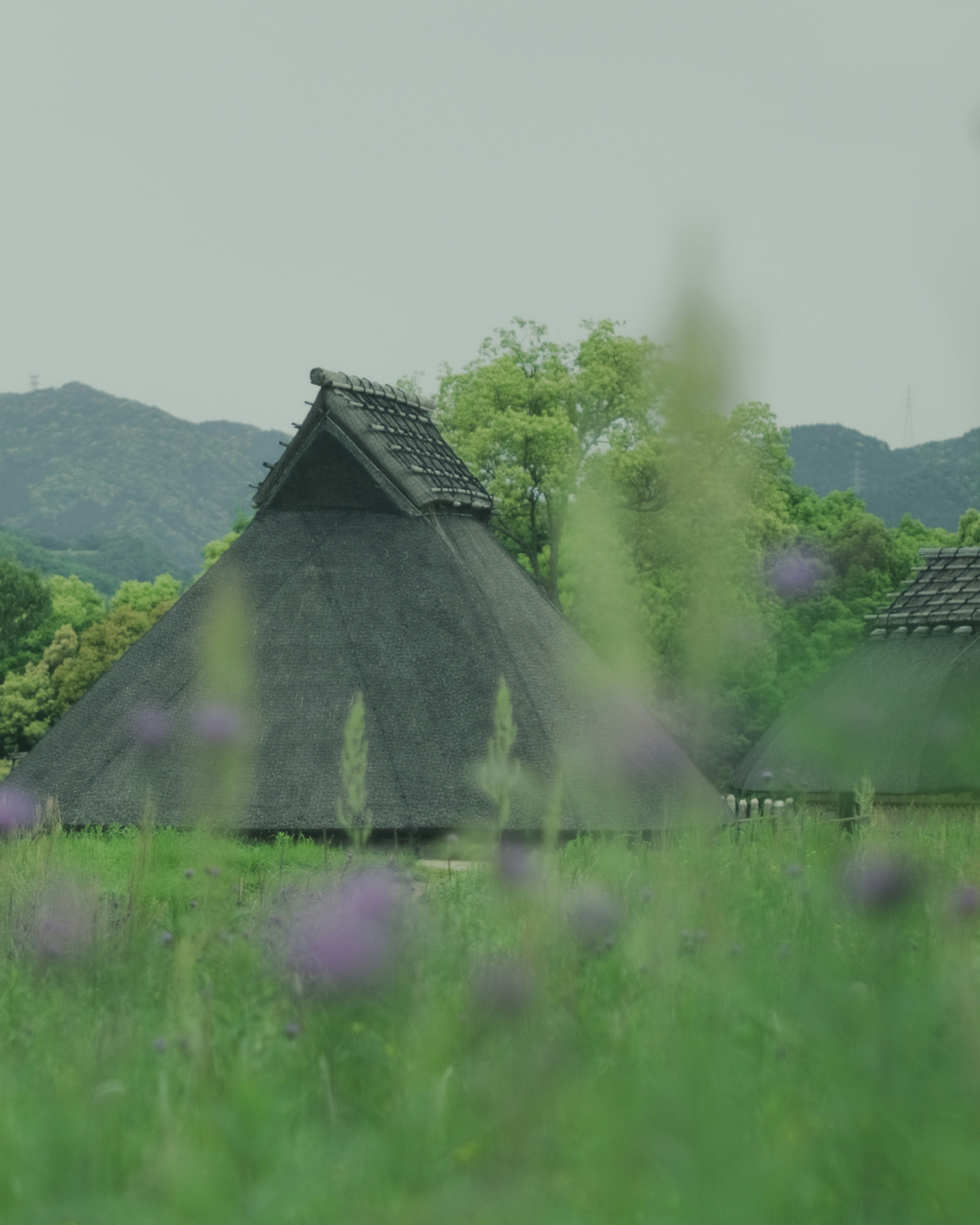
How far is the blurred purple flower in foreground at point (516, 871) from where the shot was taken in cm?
430

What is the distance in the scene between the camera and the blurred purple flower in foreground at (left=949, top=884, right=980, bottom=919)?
4.22m

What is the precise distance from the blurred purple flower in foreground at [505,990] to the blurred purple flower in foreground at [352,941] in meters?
0.27

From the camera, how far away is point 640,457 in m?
36.4

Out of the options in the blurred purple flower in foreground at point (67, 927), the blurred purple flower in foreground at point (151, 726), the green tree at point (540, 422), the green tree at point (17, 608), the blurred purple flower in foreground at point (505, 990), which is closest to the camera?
the blurred purple flower in foreground at point (505, 990)

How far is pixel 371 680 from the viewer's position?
56.7 ft

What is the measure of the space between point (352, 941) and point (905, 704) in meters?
22.8

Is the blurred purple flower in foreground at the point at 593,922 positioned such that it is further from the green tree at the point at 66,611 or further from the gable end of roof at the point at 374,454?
the green tree at the point at 66,611

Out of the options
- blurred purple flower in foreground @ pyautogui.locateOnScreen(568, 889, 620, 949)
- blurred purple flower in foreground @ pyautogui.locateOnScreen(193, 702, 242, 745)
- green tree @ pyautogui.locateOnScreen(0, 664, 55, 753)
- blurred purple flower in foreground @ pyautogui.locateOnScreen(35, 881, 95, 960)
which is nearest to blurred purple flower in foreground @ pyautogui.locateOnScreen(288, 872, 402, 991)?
blurred purple flower in foreground @ pyautogui.locateOnScreen(568, 889, 620, 949)

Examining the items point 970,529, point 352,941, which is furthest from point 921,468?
point 970,529

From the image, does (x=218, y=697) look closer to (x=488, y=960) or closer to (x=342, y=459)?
(x=342, y=459)

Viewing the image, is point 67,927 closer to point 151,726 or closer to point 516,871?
point 516,871

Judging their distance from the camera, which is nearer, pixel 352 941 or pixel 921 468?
pixel 352 941

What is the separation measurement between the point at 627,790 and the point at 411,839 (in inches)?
120

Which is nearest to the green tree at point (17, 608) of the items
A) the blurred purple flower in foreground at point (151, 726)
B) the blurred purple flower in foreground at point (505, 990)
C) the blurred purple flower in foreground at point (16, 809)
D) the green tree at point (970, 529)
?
the green tree at point (970, 529)
